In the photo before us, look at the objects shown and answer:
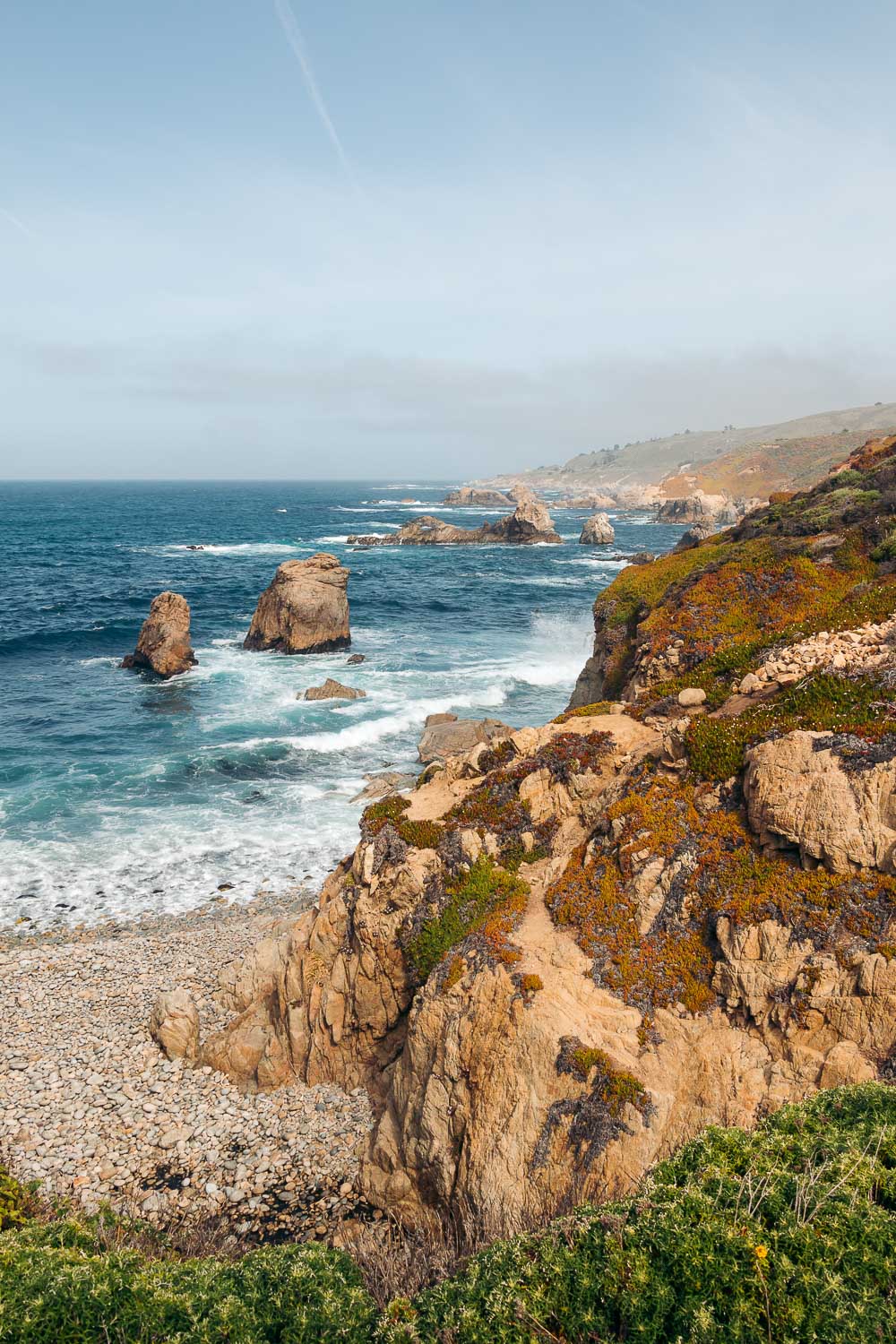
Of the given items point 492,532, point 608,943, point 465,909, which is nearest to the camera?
point 608,943

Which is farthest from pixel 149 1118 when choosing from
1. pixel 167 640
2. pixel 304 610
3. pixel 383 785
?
pixel 304 610

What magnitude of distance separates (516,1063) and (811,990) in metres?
5.11

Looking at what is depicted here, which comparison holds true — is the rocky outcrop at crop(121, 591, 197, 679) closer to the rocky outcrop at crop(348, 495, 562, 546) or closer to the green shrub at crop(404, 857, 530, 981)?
the green shrub at crop(404, 857, 530, 981)

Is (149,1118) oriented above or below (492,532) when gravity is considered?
below

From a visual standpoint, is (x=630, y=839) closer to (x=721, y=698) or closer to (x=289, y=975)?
(x=721, y=698)

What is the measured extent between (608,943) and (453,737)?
24.4 m

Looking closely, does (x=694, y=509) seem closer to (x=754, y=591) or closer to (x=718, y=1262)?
(x=754, y=591)

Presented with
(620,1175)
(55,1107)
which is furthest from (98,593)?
(620,1175)

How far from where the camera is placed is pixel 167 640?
51781 millimetres

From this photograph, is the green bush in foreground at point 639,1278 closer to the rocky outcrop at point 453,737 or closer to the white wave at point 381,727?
the rocky outcrop at point 453,737

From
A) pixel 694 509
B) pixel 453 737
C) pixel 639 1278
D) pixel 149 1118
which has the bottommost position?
pixel 149 1118

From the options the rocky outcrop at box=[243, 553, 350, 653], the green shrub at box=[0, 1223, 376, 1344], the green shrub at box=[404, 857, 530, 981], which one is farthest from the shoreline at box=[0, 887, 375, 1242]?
the rocky outcrop at box=[243, 553, 350, 653]

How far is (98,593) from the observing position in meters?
77.9

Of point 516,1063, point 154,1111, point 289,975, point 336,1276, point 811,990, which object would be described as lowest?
point 154,1111
